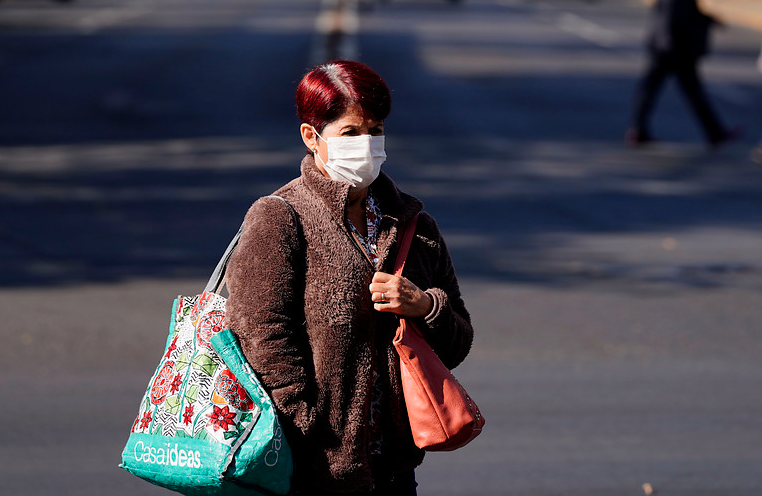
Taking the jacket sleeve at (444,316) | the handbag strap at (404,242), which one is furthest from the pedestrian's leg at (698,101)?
the handbag strap at (404,242)

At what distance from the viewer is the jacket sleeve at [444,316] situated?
282 cm

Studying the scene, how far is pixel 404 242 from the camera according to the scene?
113 inches

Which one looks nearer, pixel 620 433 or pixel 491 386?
pixel 620 433

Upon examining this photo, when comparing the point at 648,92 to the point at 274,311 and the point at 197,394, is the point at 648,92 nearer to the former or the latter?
the point at 274,311

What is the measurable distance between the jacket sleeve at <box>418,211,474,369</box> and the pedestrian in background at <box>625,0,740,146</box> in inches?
450

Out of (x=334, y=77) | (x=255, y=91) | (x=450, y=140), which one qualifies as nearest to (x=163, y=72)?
(x=255, y=91)

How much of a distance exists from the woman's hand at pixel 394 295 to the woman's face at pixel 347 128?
14.2 inches

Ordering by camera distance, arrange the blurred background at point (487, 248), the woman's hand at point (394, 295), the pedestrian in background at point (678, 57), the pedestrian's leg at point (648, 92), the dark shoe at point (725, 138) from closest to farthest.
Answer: the woman's hand at point (394, 295)
the blurred background at point (487, 248)
the dark shoe at point (725, 138)
the pedestrian in background at point (678, 57)
the pedestrian's leg at point (648, 92)

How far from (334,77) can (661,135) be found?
12700 mm

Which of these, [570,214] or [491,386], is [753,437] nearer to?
[491,386]

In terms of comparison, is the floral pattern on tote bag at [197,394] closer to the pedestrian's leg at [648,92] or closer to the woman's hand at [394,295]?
the woman's hand at [394,295]

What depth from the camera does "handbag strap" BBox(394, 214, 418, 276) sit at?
2818 mm

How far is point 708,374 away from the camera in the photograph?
628cm

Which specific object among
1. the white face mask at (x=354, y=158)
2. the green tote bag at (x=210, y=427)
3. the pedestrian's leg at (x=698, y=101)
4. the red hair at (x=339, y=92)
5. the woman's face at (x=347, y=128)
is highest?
the red hair at (x=339, y=92)
